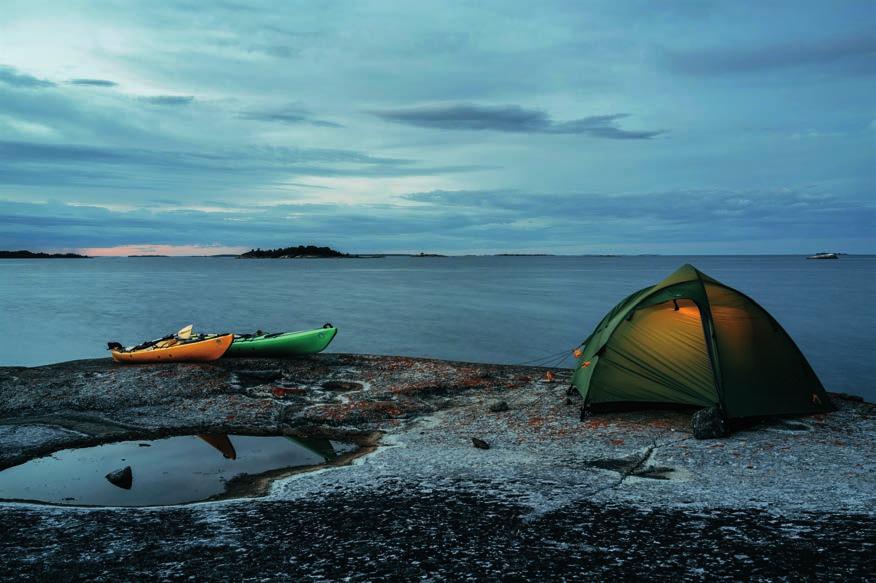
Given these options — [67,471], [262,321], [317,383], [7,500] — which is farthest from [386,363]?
[262,321]

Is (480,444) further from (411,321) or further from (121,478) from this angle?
(411,321)

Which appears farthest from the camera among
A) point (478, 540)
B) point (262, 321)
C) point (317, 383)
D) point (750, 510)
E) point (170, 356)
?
point (262, 321)

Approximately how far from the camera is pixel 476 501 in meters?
9.59

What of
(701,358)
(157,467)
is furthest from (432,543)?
(701,358)

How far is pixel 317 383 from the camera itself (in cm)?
2042

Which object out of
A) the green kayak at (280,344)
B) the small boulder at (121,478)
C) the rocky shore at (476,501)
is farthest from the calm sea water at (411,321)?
the small boulder at (121,478)

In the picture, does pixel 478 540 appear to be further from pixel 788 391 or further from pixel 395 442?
pixel 788 391

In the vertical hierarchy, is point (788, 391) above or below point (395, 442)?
above

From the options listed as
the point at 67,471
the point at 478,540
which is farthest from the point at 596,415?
the point at 67,471

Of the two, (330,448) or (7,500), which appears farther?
(330,448)

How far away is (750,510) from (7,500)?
1189 centimetres

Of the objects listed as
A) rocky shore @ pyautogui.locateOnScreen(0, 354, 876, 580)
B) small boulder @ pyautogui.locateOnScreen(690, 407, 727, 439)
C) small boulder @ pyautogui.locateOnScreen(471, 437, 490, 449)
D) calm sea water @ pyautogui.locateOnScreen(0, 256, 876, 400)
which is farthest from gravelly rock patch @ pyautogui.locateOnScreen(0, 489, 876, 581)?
calm sea water @ pyautogui.locateOnScreen(0, 256, 876, 400)

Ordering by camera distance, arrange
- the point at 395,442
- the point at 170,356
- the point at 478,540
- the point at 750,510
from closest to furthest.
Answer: the point at 478,540 < the point at 750,510 < the point at 395,442 < the point at 170,356

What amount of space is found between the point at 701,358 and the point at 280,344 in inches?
598
